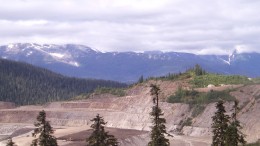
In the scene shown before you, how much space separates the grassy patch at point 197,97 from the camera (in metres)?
138

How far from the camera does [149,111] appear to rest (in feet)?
490

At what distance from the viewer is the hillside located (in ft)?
386

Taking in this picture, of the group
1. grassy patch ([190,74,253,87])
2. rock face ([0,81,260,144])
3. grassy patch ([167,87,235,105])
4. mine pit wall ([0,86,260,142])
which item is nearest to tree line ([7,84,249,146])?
mine pit wall ([0,86,260,142])

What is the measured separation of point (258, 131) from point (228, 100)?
26924 mm

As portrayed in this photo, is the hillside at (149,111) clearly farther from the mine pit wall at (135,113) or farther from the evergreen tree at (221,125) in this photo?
the evergreen tree at (221,125)

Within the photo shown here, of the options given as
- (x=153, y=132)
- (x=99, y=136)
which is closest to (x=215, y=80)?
(x=153, y=132)

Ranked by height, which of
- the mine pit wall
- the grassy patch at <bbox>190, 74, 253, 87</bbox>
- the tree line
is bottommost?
the mine pit wall

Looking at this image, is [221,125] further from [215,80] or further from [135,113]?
[215,80]

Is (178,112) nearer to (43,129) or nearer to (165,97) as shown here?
(165,97)

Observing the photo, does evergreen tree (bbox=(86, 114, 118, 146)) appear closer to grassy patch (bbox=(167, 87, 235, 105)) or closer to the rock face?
the rock face

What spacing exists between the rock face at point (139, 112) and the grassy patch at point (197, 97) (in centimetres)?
220

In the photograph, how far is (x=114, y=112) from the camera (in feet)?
525

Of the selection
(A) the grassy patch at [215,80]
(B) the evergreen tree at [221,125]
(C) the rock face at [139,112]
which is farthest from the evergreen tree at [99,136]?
(A) the grassy patch at [215,80]

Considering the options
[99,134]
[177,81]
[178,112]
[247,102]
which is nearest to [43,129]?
[99,134]
